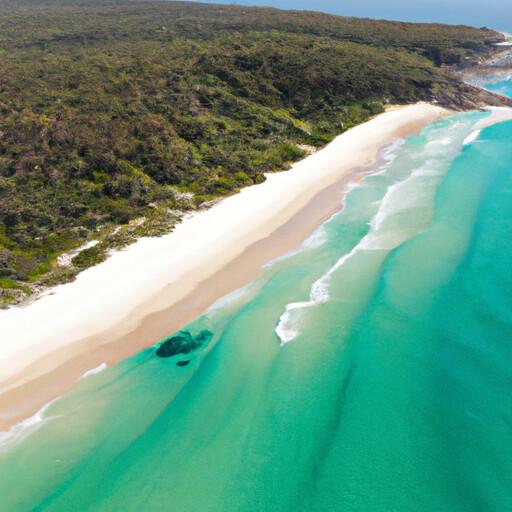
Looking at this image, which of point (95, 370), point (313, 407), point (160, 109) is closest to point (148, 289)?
point (95, 370)

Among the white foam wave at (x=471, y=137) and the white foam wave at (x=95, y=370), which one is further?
the white foam wave at (x=471, y=137)

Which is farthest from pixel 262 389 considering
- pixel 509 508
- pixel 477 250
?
pixel 477 250

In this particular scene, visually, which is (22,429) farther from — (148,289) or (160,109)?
(160,109)

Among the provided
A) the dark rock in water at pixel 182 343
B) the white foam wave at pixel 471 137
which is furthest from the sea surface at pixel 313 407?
the white foam wave at pixel 471 137

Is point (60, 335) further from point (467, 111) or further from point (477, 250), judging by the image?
point (467, 111)

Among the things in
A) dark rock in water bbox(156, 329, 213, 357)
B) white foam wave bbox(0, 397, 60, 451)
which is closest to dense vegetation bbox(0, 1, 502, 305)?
white foam wave bbox(0, 397, 60, 451)

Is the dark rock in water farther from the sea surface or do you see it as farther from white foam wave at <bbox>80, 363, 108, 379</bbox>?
white foam wave at <bbox>80, 363, 108, 379</bbox>

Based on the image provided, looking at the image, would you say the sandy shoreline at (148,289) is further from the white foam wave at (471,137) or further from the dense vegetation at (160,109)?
the white foam wave at (471,137)
